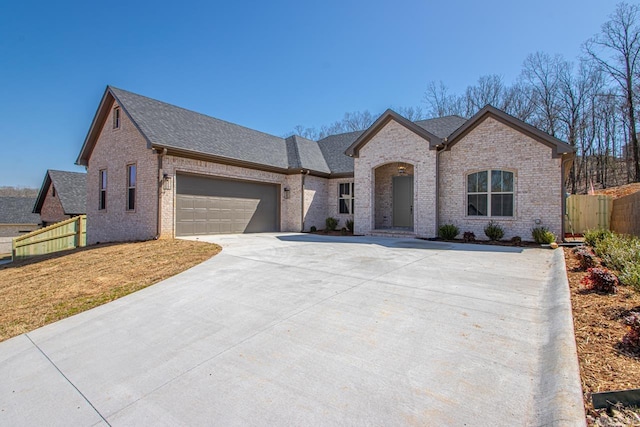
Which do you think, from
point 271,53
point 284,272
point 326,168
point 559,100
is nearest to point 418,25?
point 271,53

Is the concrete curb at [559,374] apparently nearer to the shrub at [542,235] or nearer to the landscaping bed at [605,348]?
the landscaping bed at [605,348]

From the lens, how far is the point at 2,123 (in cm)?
2020

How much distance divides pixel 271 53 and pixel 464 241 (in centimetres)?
1211

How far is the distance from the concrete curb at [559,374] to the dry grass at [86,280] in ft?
20.6

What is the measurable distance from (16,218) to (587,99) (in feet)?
171

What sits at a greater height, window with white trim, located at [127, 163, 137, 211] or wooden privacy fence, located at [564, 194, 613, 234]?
window with white trim, located at [127, 163, 137, 211]

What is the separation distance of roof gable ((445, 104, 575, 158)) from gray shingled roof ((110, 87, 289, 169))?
27.4 feet

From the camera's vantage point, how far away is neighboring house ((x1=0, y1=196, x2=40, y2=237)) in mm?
28828

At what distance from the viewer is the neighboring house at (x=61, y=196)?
23.1 m

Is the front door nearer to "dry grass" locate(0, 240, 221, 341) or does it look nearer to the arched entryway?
the arched entryway

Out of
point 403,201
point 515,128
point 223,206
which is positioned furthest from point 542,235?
point 223,206

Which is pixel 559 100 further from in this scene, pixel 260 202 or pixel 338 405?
pixel 338 405

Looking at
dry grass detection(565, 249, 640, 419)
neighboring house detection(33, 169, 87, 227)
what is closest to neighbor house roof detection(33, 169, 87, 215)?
neighboring house detection(33, 169, 87, 227)

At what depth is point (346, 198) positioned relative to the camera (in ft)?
56.4
